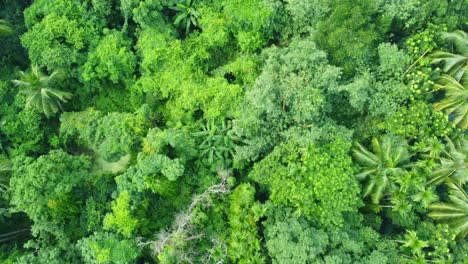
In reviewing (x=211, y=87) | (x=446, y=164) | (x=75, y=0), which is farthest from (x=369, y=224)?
(x=75, y=0)

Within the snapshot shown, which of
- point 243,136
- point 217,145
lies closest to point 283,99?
point 243,136

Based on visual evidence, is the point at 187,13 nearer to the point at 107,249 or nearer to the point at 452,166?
the point at 107,249

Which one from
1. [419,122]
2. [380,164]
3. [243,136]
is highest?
[419,122]

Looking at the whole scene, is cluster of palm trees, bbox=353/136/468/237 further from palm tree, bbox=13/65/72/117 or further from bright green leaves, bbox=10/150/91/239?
palm tree, bbox=13/65/72/117

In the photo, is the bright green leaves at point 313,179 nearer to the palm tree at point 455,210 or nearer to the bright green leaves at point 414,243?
the bright green leaves at point 414,243

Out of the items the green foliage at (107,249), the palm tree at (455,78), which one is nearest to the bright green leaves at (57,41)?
the green foliage at (107,249)

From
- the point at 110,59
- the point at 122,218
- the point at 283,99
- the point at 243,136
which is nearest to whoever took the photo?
the point at 122,218
